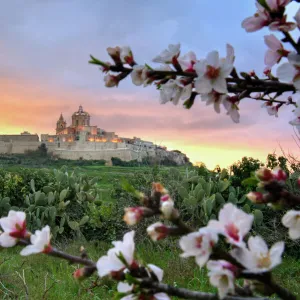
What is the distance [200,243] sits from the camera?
0.77 meters

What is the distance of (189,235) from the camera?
2.50 feet

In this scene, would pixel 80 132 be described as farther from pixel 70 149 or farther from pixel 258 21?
pixel 258 21

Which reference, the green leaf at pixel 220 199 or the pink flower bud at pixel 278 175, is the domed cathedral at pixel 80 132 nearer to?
the green leaf at pixel 220 199

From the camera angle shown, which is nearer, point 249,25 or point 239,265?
point 239,265

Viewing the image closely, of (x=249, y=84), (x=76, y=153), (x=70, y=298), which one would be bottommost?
(x=70, y=298)

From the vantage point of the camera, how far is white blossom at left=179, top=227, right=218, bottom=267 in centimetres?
75

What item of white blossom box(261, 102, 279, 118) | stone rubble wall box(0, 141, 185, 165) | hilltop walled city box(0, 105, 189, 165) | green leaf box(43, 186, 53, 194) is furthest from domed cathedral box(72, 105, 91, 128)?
white blossom box(261, 102, 279, 118)

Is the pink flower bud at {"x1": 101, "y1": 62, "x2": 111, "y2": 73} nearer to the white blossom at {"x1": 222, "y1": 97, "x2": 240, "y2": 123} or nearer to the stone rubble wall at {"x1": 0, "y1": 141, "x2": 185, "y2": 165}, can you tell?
the white blossom at {"x1": 222, "y1": 97, "x2": 240, "y2": 123}

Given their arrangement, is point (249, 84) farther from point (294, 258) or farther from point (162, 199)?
point (294, 258)

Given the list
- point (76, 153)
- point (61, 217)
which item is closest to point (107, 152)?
point (76, 153)

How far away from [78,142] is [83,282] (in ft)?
207

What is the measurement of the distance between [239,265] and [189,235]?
0.12 metres

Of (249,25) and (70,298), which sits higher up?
(249,25)

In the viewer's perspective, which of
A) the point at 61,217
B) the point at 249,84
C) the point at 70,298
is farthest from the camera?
the point at 61,217
